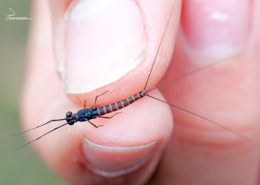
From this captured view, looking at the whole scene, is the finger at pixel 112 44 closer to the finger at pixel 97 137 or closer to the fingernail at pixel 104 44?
the fingernail at pixel 104 44

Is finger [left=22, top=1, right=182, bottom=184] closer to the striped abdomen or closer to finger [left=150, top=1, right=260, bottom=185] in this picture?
the striped abdomen

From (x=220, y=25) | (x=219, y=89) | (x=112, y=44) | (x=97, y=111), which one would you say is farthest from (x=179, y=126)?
(x=112, y=44)

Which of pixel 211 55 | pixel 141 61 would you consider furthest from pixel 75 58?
pixel 211 55

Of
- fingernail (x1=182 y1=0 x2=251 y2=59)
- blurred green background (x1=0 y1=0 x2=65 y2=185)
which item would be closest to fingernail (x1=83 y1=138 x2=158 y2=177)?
fingernail (x1=182 y1=0 x2=251 y2=59)

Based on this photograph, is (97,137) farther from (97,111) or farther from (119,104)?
(119,104)

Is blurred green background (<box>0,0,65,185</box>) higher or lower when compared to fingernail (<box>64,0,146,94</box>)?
lower

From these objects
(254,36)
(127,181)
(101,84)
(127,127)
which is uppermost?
(254,36)

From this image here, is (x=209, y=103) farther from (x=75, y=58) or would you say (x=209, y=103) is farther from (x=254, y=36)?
(x=75, y=58)
